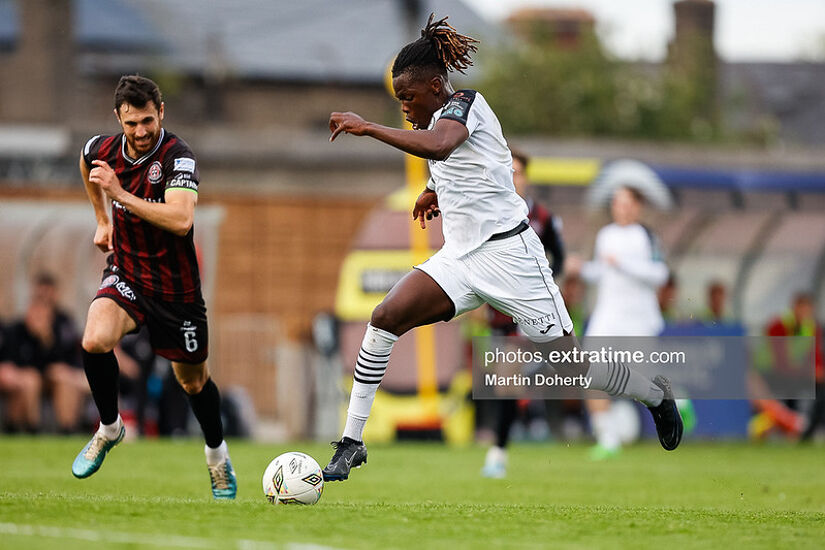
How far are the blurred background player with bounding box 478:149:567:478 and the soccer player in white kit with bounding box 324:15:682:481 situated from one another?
344cm

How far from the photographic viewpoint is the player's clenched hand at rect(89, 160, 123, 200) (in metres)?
7.84

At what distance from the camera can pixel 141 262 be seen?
8.33m

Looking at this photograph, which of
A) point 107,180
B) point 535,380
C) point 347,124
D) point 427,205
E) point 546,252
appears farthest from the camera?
point 535,380

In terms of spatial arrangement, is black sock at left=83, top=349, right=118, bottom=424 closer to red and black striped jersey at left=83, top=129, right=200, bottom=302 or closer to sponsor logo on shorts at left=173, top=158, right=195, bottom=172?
red and black striped jersey at left=83, top=129, right=200, bottom=302

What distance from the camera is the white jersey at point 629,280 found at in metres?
14.2

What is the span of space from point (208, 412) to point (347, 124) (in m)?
2.38

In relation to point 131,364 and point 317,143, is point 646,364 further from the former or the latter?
point 317,143

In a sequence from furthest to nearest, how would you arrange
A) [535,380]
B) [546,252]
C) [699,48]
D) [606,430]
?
[699,48], [606,430], [535,380], [546,252]

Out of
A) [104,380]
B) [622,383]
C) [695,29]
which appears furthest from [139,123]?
[695,29]

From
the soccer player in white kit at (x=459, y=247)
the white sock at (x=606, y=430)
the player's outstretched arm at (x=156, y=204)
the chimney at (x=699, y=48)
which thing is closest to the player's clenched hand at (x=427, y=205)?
the soccer player in white kit at (x=459, y=247)

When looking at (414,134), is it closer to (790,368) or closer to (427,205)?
(427,205)

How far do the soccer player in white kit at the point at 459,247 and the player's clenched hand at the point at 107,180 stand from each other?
1582mm

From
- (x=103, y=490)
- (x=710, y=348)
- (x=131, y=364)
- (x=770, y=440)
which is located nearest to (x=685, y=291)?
(x=710, y=348)

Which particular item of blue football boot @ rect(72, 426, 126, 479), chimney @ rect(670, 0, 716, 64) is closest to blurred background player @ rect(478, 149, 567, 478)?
blue football boot @ rect(72, 426, 126, 479)
